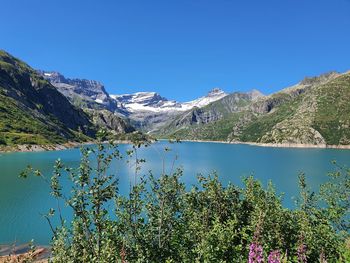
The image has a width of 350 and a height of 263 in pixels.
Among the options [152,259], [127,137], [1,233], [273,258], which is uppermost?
[127,137]

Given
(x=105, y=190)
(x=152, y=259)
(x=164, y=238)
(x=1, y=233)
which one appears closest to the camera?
(x=105, y=190)

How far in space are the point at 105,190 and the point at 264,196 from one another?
1664 centimetres

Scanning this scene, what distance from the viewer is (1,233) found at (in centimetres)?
6241

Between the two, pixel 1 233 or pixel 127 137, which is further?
pixel 1 233

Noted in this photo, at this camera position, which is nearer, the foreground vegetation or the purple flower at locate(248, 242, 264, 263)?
the purple flower at locate(248, 242, 264, 263)

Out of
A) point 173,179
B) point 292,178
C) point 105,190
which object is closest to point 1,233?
point 173,179

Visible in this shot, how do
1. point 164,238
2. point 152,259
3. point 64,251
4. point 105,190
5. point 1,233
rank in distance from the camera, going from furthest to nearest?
point 1,233, point 164,238, point 152,259, point 64,251, point 105,190

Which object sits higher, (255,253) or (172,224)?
(255,253)

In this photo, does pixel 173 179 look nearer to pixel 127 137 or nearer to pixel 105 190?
pixel 127 137

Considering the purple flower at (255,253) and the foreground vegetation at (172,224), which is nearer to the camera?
the purple flower at (255,253)

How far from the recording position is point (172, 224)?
2522 cm

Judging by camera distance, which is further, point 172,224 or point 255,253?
point 172,224

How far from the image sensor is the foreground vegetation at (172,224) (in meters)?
17.7

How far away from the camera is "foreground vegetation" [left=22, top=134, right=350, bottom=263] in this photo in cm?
1770
